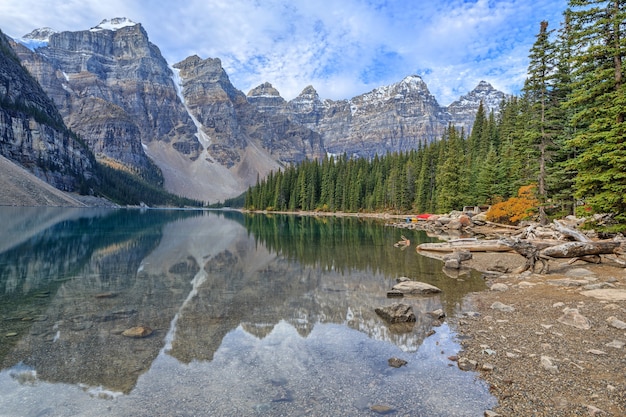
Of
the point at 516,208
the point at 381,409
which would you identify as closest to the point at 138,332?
→ the point at 381,409

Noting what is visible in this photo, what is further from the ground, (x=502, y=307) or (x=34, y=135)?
(x=34, y=135)

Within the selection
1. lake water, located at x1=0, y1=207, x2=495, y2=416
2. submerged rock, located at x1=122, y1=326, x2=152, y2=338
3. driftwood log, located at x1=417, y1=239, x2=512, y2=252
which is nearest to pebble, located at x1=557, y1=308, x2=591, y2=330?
lake water, located at x1=0, y1=207, x2=495, y2=416

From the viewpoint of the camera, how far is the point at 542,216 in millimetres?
30844

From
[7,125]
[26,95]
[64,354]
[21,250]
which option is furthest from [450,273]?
[26,95]

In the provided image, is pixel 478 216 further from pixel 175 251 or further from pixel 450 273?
pixel 175 251

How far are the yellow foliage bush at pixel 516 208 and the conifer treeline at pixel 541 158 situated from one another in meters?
1.68

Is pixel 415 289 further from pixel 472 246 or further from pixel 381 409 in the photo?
pixel 472 246

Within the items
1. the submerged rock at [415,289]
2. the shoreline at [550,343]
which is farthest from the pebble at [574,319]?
the submerged rock at [415,289]

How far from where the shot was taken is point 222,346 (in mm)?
9508

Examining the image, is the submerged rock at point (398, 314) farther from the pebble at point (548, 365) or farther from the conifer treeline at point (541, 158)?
the conifer treeline at point (541, 158)

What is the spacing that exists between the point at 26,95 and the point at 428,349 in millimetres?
213103

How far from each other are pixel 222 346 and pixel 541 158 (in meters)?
32.0

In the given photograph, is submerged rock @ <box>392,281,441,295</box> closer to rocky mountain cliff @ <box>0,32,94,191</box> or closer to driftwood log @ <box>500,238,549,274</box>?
driftwood log @ <box>500,238,549,274</box>

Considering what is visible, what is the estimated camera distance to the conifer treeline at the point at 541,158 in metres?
18.8
